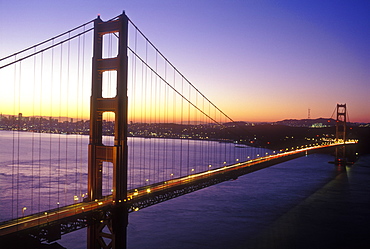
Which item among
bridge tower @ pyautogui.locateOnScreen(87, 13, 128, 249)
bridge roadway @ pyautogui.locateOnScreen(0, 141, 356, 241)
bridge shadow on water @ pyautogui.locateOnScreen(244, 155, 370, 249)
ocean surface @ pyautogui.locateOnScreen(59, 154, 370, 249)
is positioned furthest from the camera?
bridge shadow on water @ pyautogui.locateOnScreen(244, 155, 370, 249)

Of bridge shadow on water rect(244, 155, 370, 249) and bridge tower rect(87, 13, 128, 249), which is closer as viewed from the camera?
bridge tower rect(87, 13, 128, 249)

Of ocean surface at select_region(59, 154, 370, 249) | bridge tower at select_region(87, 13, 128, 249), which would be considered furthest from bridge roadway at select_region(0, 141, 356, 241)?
ocean surface at select_region(59, 154, 370, 249)

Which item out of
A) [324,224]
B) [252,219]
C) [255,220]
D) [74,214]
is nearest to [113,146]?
[74,214]

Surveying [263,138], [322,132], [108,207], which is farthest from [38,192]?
[322,132]

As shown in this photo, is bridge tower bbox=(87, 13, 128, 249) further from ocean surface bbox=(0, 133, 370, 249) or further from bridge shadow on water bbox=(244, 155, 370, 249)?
bridge shadow on water bbox=(244, 155, 370, 249)

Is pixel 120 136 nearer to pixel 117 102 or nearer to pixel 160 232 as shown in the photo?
pixel 117 102

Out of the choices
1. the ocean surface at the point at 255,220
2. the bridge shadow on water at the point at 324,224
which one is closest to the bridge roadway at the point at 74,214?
the ocean surface at the point at 255,220
